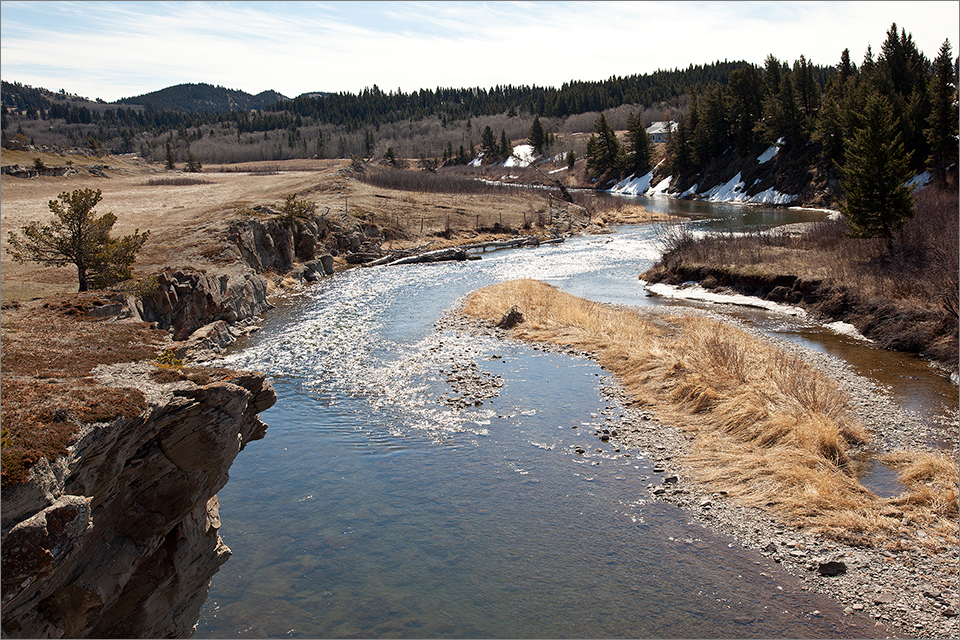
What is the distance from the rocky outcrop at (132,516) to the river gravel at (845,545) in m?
8.80

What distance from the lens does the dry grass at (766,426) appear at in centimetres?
1223

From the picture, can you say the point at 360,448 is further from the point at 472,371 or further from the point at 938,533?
the point at 938,533

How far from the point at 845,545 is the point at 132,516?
1157 centimetres

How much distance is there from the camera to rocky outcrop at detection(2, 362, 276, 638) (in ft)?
20.8

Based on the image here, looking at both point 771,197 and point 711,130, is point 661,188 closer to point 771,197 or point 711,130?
point 711,130

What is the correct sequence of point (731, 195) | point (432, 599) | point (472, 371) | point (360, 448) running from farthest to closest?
point (731, 195) < point (472, 371) < point (360, 448) < point (432, 599)

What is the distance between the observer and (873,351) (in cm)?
2336

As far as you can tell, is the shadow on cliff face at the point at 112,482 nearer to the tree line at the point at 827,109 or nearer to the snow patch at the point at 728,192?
the tree line at the point at 827,109

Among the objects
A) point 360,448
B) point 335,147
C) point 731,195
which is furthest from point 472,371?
point 335,147

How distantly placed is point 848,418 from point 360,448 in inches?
497

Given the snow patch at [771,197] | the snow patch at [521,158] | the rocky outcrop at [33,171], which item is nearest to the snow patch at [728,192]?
the snow patch at [771,197]

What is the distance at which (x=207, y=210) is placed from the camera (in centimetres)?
4978

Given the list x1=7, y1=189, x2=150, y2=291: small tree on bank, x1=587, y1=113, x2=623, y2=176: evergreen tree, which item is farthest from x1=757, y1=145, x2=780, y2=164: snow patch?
x1=7, y1=189, x2=150, y2=291: small tree on bank

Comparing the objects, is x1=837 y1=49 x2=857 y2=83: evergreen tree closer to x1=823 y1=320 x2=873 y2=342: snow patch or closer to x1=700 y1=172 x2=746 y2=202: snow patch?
x1=700 y1=172 x2=746 y2=202: snow patch
